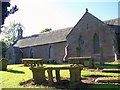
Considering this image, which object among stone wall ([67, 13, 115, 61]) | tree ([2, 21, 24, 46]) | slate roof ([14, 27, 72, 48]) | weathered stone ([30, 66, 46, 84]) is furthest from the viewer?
tree ([2, 21, 24, 46])

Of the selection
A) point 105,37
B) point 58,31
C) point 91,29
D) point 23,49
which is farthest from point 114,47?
point 23,49

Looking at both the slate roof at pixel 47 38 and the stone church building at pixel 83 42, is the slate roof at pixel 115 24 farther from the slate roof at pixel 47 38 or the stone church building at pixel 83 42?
the slate roof at pixel 47 38

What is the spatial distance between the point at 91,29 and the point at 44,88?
26.6 m

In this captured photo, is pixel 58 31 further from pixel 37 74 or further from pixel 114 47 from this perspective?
pixel 37 74

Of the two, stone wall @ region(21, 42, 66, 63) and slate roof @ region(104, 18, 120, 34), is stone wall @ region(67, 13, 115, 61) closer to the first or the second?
slate roof @ region(104, 18, 120, 34)

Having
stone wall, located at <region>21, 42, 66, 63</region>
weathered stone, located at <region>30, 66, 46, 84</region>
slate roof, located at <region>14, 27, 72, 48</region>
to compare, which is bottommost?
weathered stone, located at <region>30, 66, 46, 84</region>

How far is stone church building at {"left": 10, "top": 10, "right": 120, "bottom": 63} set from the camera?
3506 centimetres

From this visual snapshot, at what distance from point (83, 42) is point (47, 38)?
13.3m

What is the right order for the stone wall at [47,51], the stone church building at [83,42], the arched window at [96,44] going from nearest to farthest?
the stone church building at [83,42] < the arched window at [96,44] < the stone wall at [47,51]

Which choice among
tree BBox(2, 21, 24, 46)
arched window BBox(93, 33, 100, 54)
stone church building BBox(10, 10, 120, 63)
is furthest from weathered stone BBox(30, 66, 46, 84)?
tree BBox(2, 21, 24, 46)

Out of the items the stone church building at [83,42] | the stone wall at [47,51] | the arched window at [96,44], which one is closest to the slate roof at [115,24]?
the stone church building at [83,42]

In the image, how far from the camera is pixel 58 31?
50.4m

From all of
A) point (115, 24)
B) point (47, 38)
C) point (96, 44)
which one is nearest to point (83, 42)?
point (96, 44)

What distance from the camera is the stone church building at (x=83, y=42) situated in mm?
35062
